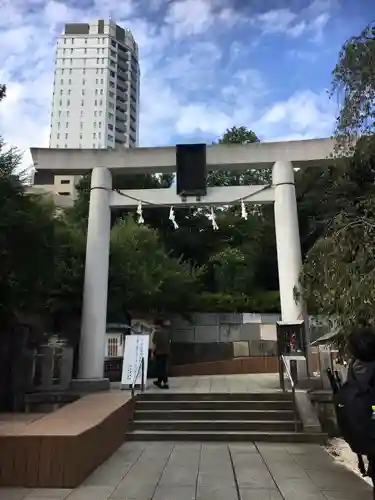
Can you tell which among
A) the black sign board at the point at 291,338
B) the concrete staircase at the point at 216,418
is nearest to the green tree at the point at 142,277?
the black sign board at the point at 291,338

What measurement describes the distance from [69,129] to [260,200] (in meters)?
68.6

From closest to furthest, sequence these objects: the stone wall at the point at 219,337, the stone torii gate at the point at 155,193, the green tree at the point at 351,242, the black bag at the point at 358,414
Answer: the black bag at the point at 358,414 → the green tree at the point at 351,242 → the stone torii gate at the point at 155,193 → the stone wall at the point at 219,337

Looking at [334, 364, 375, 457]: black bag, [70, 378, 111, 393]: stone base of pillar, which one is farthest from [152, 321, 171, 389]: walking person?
[334, 364, 375, 457]: black bag

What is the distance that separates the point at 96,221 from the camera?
10.4 metres

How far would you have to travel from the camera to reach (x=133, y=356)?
8.97m

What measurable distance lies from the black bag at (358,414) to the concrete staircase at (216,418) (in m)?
4.09

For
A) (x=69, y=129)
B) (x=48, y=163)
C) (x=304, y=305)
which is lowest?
(x=304, y=305)

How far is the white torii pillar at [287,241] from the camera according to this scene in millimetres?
9539

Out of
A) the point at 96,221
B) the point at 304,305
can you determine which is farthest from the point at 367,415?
the point at 96,221

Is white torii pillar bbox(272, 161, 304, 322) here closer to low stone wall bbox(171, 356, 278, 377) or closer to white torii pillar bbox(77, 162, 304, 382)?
white torii pillar bbox(77, 162, 304, 382)

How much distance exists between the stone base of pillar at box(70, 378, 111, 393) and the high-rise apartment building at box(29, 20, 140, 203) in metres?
66.1

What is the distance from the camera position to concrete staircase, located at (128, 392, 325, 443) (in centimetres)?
662

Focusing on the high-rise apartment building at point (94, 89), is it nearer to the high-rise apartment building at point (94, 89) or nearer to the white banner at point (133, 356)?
the high-rise apartment building at point (94, 89)

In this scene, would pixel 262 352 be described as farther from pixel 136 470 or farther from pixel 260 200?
pixel 136 470
